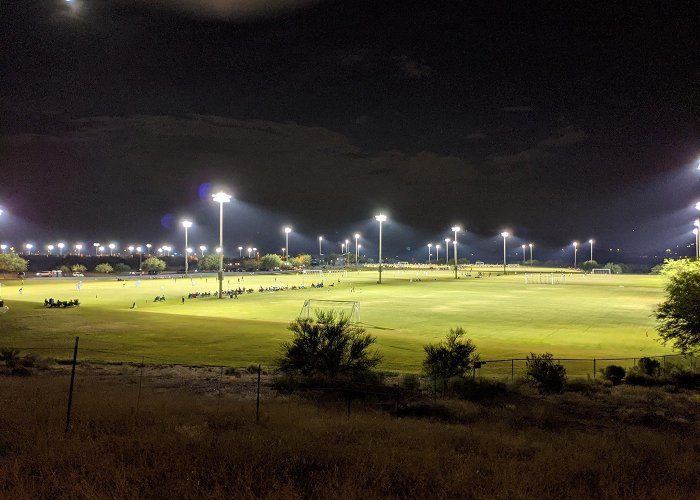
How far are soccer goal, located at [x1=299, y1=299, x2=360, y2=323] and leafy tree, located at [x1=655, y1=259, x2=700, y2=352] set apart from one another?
23.4 meters

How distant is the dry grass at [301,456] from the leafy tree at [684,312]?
55.9 ft

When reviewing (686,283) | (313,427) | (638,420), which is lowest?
(638,420)

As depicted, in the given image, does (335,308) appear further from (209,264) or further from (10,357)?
(209,264)

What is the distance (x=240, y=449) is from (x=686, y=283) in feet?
92.2

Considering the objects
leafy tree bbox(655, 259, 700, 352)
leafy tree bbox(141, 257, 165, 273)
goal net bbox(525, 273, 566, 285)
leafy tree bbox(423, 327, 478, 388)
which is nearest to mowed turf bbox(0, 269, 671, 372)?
leafy tree bbox(423, 327, 478, 388)

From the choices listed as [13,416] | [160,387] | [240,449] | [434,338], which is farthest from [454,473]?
[434,338]

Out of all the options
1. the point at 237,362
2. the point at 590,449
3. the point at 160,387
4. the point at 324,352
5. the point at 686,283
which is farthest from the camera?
the point at 686,283

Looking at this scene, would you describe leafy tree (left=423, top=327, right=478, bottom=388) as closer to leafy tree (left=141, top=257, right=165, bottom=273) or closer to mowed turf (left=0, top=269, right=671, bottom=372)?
mowed turf (left=0, top=269, right=671, bottom=372)

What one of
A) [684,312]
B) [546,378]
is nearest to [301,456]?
[546,378]

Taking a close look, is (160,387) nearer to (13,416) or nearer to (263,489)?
(13,416)

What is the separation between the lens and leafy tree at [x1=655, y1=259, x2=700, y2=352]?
84.0 ft

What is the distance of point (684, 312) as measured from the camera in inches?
1022

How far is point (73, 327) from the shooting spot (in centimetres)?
3622

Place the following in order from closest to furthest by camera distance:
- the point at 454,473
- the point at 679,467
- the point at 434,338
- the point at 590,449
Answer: the point at 454,473, the point at 679,467, the point at 590,449, the point at 434,338
